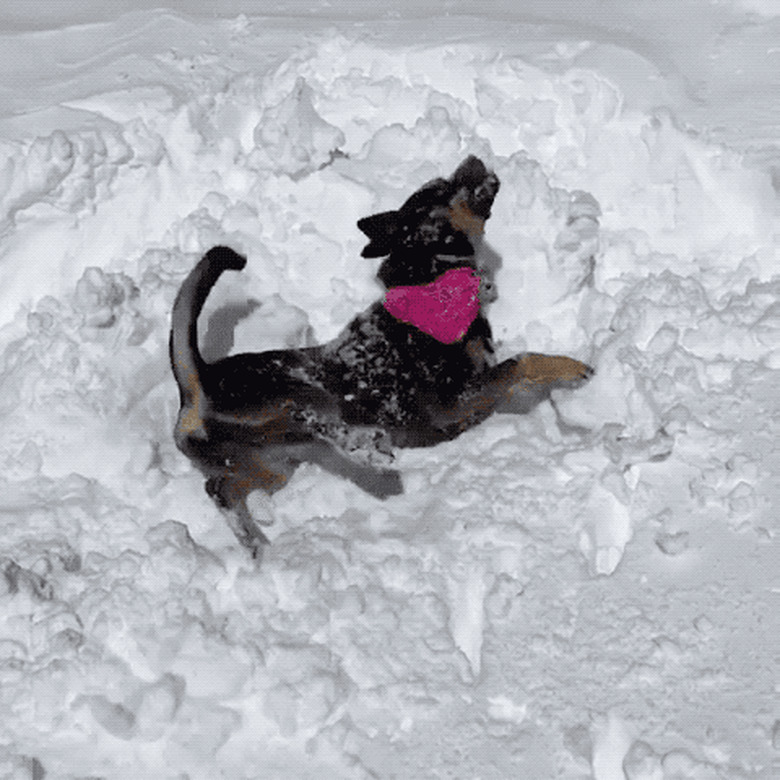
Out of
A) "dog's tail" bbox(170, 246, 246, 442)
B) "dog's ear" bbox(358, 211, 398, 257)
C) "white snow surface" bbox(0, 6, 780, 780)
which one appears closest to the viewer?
"white snow surface" bbox(0, 6, 780, 780)

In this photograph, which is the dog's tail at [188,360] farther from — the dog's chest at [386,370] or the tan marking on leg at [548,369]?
the tan marking on leg at [548,369]

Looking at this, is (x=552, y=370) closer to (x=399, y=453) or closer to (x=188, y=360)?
(x=399, y=453)

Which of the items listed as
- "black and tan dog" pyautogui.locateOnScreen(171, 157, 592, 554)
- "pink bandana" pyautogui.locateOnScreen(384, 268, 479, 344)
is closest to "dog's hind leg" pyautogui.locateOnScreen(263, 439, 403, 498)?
"black and tan dog" pyautogui.locateOnScreen(171, 157, 592, 554)

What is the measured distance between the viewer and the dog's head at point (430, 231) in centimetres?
185

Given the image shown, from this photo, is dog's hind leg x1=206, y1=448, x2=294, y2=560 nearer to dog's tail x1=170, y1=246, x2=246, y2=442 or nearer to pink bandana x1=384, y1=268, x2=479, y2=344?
dog's tail x1=170, y1=246, x2=246, y2=442

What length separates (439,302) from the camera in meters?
1.78

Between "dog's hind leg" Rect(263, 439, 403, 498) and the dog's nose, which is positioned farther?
the dog's nose

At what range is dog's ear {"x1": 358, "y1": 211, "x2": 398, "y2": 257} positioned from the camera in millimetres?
1867

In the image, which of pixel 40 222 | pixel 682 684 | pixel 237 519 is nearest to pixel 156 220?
pixel 40 222

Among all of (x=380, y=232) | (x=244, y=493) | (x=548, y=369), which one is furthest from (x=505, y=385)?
(x=244, y=493)

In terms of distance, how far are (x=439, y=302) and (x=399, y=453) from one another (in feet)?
1.17

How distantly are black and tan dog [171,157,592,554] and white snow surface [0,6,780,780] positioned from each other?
10cm

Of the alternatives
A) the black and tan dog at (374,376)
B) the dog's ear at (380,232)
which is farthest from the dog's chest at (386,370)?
the dog's ear at (380,232)

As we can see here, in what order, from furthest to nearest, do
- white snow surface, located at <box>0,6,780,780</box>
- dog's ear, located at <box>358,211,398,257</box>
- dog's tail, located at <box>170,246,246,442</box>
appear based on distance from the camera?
dog's ear, located at <box>358,211,398,257</box> → dog's tail, located at <box>170,246,246,442</box> → white snow surface, located at <box>0,6,780,780</box>
